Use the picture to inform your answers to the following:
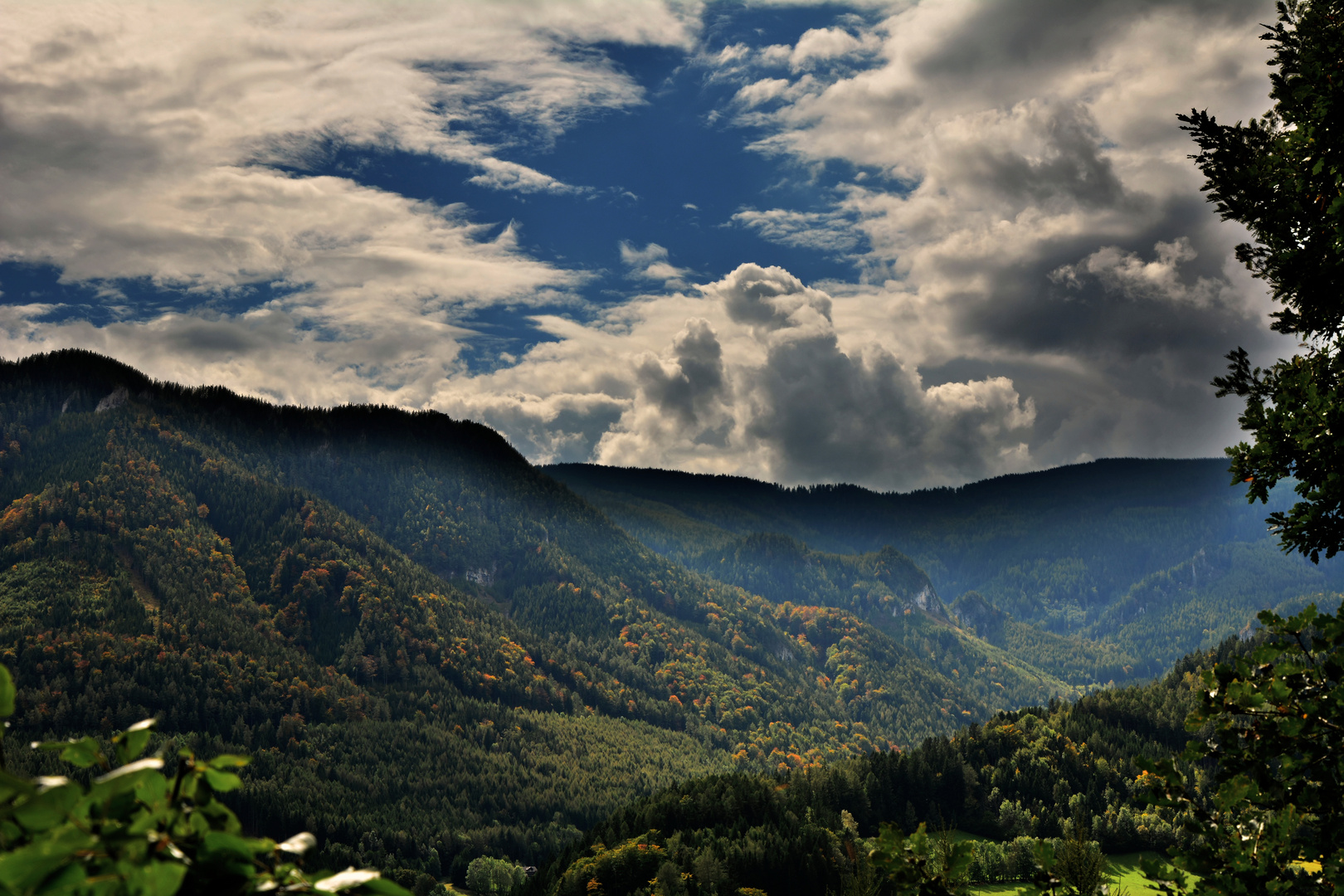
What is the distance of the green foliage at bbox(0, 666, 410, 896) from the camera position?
104 inches

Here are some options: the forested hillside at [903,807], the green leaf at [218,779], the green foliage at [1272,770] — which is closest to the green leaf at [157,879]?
the green leaf at [218,779]

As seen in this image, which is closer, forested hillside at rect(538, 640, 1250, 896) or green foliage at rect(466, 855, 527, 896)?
forested hillside at rect(538, 640, 1250, 896)

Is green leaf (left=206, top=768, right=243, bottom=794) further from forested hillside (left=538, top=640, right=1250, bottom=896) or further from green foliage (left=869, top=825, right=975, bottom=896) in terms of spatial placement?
forested hillside (left=538, top=640, right=1250, bottom=896)

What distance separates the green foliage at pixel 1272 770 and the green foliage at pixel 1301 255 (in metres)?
3.13

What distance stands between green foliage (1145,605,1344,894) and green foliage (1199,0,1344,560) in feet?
10.3

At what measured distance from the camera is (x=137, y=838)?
294cm

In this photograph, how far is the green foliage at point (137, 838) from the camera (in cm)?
265

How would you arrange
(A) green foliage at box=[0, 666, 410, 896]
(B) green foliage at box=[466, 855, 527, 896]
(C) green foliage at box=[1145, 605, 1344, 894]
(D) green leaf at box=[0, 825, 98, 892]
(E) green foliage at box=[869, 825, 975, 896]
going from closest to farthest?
(D) green leaf at box=[0, 825, 98, 892]
(A) green foliage at box=[0, 666, 410, 896]
(E) green foliage at box=[869, 825, 975, 896]
(C) green foliage at box=[1145, 605, 1344, 894]
(B) green foliage at box=[466, 855, 527, 896]

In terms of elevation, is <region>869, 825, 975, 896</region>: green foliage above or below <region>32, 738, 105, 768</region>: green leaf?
below

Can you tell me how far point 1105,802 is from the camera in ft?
523

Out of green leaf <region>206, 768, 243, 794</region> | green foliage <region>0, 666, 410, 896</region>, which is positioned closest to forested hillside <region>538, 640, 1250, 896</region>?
green foliage <region>0, 666, 410, 896</region>

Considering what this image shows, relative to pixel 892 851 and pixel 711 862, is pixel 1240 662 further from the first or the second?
pixel 711 862

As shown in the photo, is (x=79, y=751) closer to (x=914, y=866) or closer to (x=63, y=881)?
(x=63, y=881)

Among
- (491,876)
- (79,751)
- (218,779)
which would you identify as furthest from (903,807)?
(79,751)
